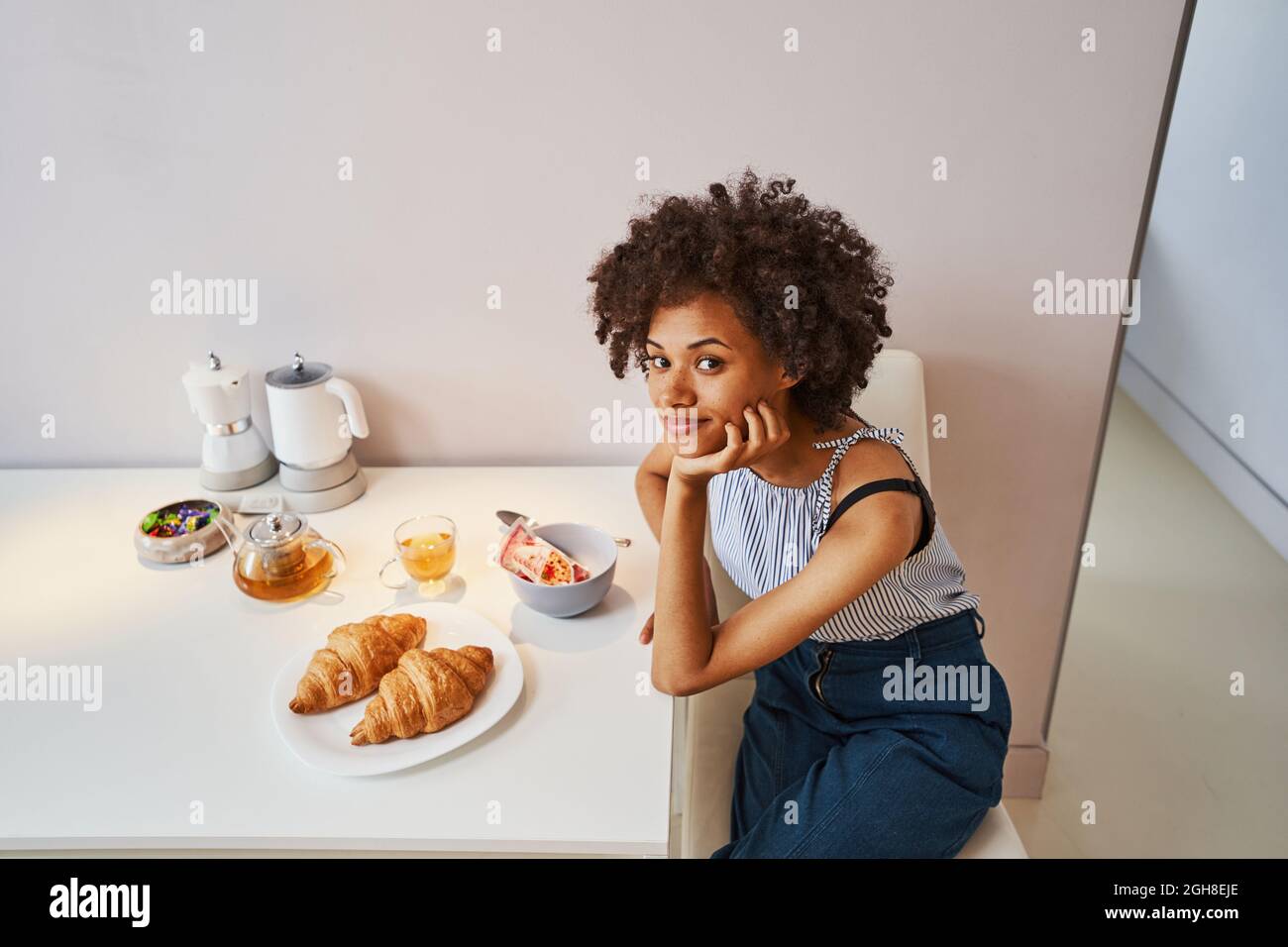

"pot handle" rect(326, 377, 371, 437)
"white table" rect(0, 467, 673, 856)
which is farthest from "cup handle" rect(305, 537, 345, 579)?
"pot handle" rect(326, 377, 371, 437)

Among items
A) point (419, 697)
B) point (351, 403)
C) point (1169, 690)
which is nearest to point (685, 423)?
point (419, 697)

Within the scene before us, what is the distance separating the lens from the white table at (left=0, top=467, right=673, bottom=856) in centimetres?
98

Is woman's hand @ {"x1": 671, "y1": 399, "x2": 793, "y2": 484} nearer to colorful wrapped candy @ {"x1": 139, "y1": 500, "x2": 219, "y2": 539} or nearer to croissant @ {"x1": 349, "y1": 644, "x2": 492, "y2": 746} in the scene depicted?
croissant @ {"x1": 349, "y1": 644, "x2": 492, "y2": 746}

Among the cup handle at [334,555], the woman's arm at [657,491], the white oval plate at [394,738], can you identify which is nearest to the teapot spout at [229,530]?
the cup handle at [334,555]

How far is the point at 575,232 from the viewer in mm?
1491

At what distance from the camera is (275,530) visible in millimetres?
1282

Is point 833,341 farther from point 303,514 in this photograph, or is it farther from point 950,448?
point 303,514

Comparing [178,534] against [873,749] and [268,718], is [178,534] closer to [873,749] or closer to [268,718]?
[268,718]

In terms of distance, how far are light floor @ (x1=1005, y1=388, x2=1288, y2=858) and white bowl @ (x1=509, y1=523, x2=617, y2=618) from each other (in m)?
1.05

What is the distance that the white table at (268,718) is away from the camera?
0.98 meters

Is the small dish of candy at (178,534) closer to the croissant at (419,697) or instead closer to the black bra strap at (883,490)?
the croissant at (419,697)
